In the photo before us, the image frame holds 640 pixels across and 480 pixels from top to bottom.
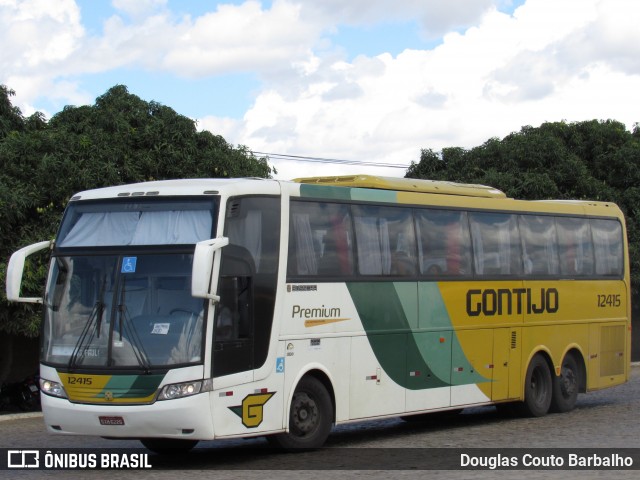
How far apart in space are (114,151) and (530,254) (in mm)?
8100

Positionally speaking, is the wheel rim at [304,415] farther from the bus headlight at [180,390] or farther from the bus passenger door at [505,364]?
the bus passenger door at [505,364]

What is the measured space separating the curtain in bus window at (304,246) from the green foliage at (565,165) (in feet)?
61.1

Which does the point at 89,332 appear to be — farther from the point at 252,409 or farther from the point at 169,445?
the point at 169,445

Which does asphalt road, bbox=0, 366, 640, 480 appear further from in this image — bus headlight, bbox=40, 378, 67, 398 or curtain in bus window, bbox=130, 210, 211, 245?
curtain in bus window, bbox=130, 210, 211, 245

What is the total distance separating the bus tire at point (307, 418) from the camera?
13234mm

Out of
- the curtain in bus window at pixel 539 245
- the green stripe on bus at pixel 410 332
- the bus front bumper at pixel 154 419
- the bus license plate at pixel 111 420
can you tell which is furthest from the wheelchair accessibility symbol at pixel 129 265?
the curtain in bus window at pixel 539 245

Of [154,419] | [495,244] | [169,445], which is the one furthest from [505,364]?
[154,419]

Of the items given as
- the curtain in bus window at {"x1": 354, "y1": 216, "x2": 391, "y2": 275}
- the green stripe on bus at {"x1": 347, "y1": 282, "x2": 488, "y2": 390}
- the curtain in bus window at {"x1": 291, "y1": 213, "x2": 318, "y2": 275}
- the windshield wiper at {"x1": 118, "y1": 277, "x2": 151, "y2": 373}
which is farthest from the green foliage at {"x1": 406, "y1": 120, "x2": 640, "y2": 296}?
the windshield wiper at {"x1": 118, "y1": 277, "x2": 151, "y2": 373}

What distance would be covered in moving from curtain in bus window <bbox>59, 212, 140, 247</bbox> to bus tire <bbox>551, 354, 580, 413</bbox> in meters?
8.87

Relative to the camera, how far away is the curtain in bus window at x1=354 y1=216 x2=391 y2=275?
1461 cm

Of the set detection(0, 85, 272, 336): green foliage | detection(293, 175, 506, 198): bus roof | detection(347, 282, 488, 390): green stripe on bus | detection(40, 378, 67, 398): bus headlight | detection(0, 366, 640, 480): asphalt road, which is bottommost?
detection(0, 366, 640, 480): asphalt road

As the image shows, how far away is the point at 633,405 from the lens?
→ 1980 cm

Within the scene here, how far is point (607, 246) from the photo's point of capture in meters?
20.2

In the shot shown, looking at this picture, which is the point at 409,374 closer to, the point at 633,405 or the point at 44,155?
the point at 633,405
